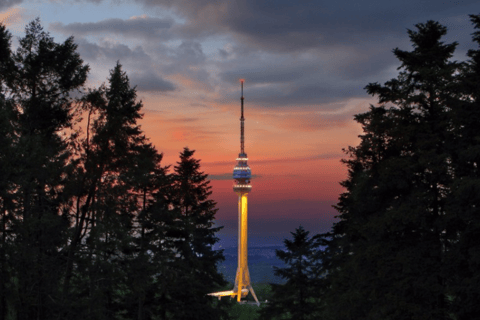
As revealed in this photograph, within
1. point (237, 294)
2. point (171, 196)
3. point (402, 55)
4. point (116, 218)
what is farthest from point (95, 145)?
point (237, 294)

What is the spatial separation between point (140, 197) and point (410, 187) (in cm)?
1301

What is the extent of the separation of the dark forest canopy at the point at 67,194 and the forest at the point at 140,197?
0.06 meters

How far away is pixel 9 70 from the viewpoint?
2556 centimetres

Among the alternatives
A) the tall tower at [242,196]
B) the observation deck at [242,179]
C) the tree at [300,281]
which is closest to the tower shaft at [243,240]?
the tall tower at [242,196]

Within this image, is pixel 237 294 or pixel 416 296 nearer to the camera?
pixel 416 296

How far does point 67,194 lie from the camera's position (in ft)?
82.1

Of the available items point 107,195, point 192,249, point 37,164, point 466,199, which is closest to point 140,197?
point 107,195

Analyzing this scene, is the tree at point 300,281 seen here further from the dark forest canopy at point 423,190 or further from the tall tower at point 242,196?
the tall tower at point 242,196

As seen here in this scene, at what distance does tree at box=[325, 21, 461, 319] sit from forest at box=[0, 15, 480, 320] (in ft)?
0.17

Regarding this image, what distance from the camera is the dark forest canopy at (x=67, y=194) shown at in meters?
23.2

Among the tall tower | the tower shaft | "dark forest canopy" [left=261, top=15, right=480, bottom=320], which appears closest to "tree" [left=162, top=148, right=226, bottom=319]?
"dark forest canopy" [left=261, top=15, right=480, bottom=320]

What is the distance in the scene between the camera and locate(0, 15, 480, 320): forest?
2092 cm

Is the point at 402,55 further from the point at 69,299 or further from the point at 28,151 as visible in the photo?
the point at 69,299

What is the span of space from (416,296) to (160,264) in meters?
12.6
